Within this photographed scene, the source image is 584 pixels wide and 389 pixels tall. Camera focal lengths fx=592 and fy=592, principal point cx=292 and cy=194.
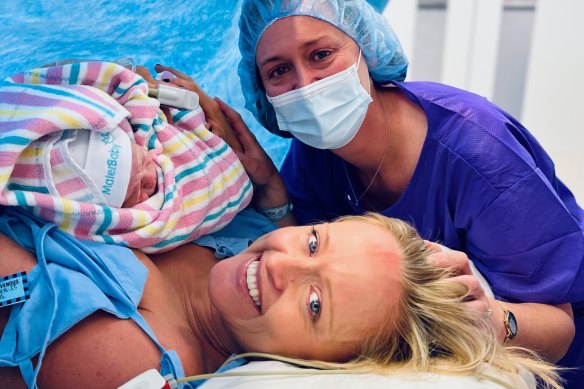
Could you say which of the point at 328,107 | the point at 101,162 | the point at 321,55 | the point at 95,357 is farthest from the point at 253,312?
the point at 321,55

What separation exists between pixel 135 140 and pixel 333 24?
1.87 ft

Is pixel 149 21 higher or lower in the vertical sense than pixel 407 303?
higher

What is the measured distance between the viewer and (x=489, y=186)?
55.4 inches

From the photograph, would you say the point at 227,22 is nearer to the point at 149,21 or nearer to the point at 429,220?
the point at 149,21

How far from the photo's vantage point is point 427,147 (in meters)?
1.50

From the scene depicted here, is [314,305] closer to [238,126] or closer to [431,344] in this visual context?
[431,344]

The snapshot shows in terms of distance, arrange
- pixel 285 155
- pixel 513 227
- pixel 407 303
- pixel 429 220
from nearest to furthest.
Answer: pixel 407 303, pixel 513 227, pixel 429 220, pixel 285 155

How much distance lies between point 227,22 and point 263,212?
22.8 inches

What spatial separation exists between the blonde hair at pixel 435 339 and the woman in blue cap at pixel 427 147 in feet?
0.33

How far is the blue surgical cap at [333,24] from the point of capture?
4.77 ft

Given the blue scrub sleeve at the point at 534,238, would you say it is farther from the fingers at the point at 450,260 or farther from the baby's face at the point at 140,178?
the baby's face at the point at 140,178

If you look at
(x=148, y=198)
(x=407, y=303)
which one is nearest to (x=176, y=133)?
(x=148, y=198)

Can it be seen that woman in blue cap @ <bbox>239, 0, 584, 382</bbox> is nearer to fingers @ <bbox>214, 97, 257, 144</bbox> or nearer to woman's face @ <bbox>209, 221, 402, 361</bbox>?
fingers @ <bbox>214, 97, 257, 144</bbox>

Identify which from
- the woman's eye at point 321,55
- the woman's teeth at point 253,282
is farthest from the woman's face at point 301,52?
the woman's teeth at point 253,282
